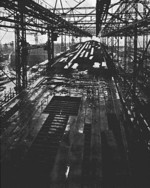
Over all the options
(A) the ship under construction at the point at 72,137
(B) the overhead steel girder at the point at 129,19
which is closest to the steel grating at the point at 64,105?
(A) the ship under construction at the point at 72,137

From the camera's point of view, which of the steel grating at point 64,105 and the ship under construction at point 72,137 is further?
the steel grating at point 64,105

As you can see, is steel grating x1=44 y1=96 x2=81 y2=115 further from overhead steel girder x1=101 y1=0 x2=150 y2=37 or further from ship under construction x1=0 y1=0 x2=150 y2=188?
overhead steel girder x1=101 y1=0 x2=150 y2=37

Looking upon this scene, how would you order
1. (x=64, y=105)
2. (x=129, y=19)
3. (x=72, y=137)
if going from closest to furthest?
(x=72, y=137) < (x=64, y=105) < (x=129, y=19)

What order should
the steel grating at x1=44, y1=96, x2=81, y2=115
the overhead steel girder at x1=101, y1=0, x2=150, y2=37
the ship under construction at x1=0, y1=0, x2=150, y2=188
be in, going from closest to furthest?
the ship under construction at x1=0, y1=0, x2=150, y2=188 → the overhead steel girder at x1=101, y1=0, x2=150, y2=37 → the steel grating at x1=44, y1=96, x2=81, y2=115

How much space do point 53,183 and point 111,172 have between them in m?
1.71

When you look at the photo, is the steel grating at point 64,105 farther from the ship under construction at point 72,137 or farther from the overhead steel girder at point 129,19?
the overhead steel girder at point 129,19

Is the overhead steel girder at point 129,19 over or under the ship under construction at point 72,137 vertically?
over

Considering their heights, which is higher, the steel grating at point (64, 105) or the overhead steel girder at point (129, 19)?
the overhead steel girder at point (129, 19)

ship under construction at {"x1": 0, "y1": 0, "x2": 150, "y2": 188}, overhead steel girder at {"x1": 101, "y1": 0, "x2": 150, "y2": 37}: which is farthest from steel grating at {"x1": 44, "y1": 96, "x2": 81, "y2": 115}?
overhead steel girder at {"x1": 101, "y1": 0, "x2": 150, "y2": 37}

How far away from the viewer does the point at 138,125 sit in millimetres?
9039

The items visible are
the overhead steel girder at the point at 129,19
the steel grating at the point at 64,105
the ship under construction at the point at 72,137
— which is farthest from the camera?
the steel grating at the point at 64,105

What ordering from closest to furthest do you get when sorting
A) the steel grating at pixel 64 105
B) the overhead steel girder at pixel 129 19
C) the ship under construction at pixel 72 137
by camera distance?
the ship under construction at pixel 72 137 → the overhead steel girder at pixel 129 19 → the steel grating at pixel 64 105

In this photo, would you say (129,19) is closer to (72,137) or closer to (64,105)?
(64,105)

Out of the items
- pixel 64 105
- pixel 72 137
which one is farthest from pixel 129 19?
pixel 72 137
